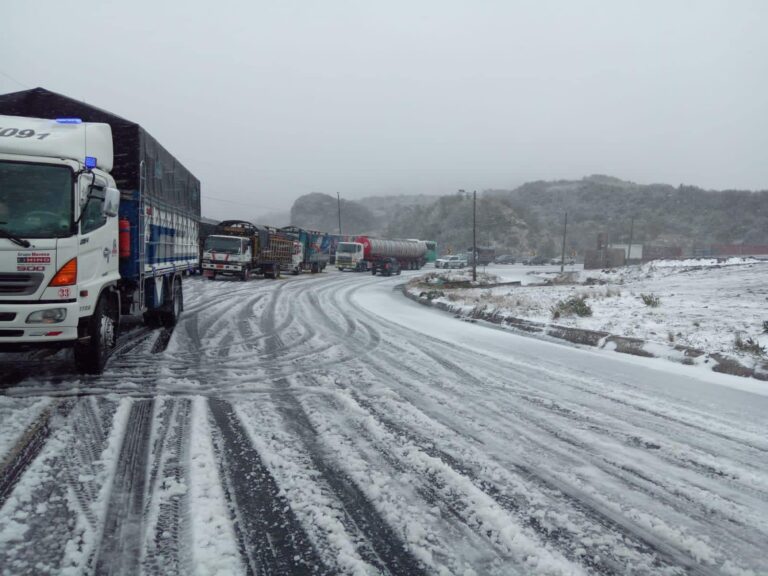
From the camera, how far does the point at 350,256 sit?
4694 centimetres

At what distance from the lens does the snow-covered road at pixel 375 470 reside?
309 cm

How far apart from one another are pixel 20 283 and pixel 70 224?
2.95ft

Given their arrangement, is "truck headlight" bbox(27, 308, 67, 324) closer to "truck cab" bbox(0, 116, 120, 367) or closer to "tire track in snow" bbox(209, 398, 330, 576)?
"truck cab" bbox(0, 116, 120, 367)

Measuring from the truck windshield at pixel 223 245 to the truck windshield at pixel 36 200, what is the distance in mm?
22873

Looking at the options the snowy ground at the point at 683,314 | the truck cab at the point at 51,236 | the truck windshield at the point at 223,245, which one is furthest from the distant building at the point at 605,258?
the truck cab at the point at 51,236

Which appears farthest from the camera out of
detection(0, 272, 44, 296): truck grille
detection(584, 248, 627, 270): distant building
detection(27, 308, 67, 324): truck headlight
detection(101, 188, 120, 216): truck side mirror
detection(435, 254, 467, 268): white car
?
detection(584, 248, 627, 270): distant building

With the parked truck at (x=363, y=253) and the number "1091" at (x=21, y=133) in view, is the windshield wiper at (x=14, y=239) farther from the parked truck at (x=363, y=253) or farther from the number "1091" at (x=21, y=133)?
the parked truck at (x=363, y=253)

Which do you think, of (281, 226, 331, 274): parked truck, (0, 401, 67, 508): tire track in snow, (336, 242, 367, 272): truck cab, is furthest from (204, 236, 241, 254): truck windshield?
(0, 401, 67, 508): tire track in snow

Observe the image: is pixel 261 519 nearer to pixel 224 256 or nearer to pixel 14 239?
pixel 14 239

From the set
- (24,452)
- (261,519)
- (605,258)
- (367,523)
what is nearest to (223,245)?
(24,452)

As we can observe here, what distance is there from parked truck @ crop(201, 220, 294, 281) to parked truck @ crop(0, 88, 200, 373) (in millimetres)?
19825

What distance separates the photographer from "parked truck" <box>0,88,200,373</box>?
5902 millimetres

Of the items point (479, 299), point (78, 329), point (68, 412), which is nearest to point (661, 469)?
point (68, 412)

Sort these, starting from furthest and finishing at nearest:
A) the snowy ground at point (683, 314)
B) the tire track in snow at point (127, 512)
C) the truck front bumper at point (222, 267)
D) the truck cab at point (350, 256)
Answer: the truck cab at point (350, 256), the truck front bumper at point (222, 267), the snowy ground at point (683, 314), the tire track in snow at point (127, 512)
